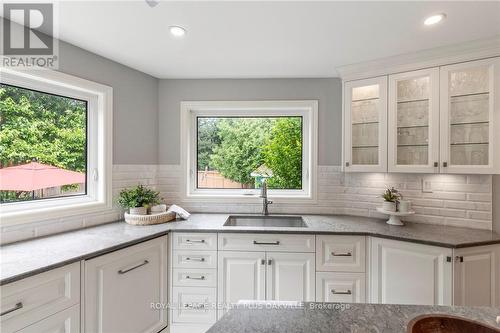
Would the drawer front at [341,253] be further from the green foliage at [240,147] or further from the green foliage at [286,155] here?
the green foliage at [240,147]

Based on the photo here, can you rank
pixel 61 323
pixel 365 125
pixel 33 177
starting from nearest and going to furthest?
pixel 61 323
pixel 33 177
pixel 365 125

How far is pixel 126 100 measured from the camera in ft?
7.82

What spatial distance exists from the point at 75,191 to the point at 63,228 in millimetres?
335

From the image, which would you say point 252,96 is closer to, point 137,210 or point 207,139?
point 207,139

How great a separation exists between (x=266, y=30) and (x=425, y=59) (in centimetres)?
132

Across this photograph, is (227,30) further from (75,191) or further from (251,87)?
(75,191)

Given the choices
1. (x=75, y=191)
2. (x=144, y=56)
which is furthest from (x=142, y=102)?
(x=75, y=191)

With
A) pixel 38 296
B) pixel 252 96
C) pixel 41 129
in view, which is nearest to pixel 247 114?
pixel 252 96

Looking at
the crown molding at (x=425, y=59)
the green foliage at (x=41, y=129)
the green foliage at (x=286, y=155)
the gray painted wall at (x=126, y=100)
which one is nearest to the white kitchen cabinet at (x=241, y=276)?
the green foliage at (x=286, y=155)

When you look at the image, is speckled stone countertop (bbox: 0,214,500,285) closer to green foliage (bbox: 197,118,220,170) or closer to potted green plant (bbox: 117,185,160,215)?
potted green plant (bbox: 117,185,160,215)

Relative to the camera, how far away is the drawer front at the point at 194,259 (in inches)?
81.7

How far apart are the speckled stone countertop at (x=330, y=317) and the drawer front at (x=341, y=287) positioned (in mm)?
1178

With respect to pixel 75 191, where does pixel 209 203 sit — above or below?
below

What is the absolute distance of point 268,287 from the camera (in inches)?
80.0
